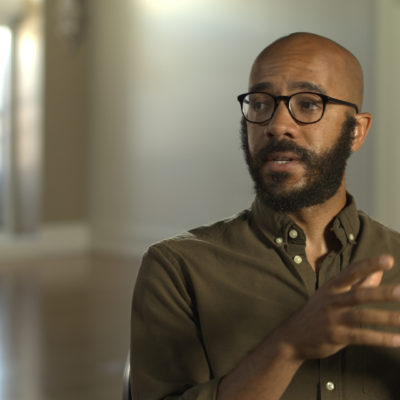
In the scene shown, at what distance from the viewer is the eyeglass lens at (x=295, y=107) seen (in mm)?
1528

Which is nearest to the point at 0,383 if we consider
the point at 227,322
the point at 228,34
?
the point at 227,322

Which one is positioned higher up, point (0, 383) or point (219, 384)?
point (219, 384)

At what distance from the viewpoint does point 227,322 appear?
58.7 inches

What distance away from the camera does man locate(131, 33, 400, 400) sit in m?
1.45

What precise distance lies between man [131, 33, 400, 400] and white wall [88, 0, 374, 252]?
546 centimetres

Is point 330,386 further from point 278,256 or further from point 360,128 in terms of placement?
point 360,128

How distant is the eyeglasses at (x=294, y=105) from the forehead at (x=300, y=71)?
0.02m

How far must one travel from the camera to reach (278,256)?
5.02 ft

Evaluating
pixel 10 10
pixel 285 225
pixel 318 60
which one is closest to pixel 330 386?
pixel 285 225

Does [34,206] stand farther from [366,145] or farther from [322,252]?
[322,252]

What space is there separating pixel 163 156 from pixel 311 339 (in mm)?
8145

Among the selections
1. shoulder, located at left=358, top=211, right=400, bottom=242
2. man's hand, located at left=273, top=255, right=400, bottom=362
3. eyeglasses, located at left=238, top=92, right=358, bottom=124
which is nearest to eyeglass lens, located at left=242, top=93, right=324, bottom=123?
eyeglasses, located at left=238, top=92, right=358, bottom=124

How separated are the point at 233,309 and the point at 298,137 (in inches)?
15.0

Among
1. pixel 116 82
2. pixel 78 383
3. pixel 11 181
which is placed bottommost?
pixel 78 383
